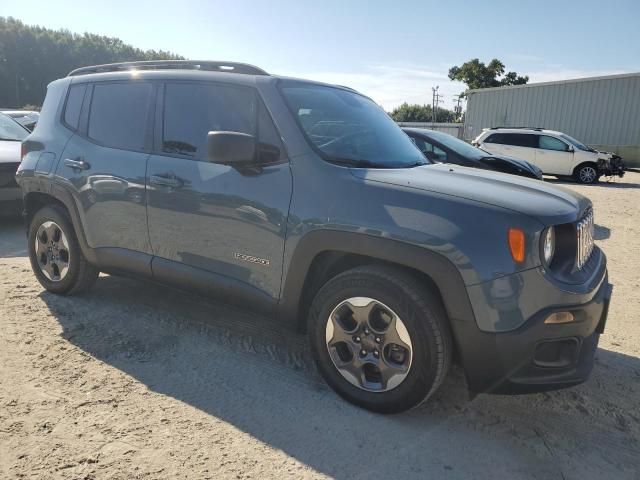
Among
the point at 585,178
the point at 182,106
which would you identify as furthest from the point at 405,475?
the point at 585,178

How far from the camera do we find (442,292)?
7.91 feet

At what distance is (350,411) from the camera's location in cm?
273

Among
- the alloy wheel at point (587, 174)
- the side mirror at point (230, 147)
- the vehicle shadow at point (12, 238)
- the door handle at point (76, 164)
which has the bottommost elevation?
the alloy wheel at point (587, 174)

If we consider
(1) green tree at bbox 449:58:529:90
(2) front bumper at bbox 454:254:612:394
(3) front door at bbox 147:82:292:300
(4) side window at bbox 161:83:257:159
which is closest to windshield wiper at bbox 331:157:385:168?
(3) front door at bbox 147:82:292:300

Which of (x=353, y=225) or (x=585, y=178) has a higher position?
(x=353, y=225)

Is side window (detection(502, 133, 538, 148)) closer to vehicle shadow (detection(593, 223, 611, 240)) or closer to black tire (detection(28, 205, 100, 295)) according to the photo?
vehicle shadow (detection(593, 223, 611, 240))

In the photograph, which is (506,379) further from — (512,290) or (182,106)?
(182,106)

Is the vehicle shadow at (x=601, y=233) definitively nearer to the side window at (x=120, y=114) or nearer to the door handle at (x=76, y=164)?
the side window at (x=120, y=114)

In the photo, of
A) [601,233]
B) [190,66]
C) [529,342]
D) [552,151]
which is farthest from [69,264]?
[552,151]

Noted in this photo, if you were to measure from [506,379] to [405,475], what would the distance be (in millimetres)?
655

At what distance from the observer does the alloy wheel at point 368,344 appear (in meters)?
2.58

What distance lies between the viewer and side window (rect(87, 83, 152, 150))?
3576mm

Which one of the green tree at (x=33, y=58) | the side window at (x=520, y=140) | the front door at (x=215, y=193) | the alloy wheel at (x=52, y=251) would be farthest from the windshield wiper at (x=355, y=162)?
the green tree at (x=33, y=58)

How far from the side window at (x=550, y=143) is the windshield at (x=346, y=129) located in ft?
45.9
